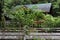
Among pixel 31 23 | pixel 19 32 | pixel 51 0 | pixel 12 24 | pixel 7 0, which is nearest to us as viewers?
pixel 19 32

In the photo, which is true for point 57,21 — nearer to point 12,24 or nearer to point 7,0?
point 12,24

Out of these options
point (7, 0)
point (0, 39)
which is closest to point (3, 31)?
point (0, 39)

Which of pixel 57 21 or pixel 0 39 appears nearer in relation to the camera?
pixel 0 39

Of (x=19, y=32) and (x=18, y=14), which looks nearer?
(x=19, y=32)

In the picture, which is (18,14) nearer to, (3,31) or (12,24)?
(12,24)

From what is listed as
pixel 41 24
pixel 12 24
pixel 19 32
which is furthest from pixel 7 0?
pixel 19 32

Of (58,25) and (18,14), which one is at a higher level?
(18,14)

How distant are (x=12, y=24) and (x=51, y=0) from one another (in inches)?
164

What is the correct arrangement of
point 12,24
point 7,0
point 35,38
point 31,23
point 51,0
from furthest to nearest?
point 51,0
point 7,0
point 12,24
point 31,23
point 35,38

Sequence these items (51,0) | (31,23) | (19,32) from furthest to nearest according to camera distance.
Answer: (51,0) < (31,23) < (19,32)

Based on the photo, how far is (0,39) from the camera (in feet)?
19.1

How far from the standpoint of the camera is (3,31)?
6062mm

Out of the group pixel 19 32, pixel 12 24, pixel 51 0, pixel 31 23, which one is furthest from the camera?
pixel 51 0

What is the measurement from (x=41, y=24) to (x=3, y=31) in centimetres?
153
